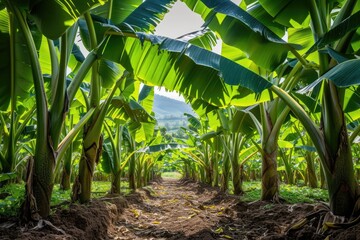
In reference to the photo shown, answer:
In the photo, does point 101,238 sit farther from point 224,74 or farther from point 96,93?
point 224,74

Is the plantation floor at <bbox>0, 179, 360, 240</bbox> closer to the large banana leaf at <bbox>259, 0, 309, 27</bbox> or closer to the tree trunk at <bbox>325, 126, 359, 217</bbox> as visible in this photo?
the tree trunk at <bbox>325, 126, 359, 217</bbox>

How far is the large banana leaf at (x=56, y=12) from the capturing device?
2381mm

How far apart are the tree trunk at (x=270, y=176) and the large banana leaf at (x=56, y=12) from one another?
332 cm

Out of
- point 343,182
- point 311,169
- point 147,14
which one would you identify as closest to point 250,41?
point 147,14

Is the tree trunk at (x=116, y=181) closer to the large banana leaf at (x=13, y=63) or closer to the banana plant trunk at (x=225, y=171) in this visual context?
the large banana leaf at (x=13, y=63)

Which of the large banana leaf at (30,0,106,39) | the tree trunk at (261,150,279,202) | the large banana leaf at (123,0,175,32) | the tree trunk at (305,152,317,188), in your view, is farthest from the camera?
the tree trunk at (305,152,317,188)

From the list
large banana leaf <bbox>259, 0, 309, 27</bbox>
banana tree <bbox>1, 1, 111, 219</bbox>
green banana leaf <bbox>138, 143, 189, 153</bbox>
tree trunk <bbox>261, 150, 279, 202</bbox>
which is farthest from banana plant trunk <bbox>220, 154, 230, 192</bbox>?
banana tree <bbox>1, 1, 111, 219</bbox>

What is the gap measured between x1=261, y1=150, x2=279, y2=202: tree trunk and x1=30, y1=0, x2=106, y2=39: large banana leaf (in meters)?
3.32

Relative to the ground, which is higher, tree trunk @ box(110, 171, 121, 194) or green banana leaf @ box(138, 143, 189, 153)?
green banana leaf @ box(138, 143, 189, 153)

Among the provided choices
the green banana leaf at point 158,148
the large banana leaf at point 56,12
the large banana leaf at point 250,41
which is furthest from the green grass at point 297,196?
the large banana leaf at point 56,12

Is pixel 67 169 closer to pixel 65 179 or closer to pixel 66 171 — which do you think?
pixel 66 171

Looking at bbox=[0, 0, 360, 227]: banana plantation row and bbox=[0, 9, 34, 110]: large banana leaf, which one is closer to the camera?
bbox=[0, 0, 360, 227]: banana plantation row

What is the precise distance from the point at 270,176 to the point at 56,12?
3.70m

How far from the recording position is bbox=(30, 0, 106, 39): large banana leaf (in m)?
2.38
